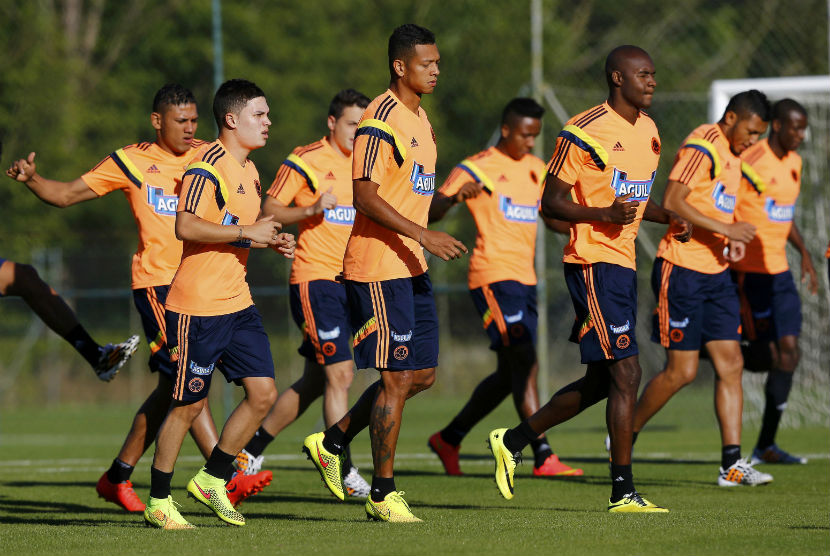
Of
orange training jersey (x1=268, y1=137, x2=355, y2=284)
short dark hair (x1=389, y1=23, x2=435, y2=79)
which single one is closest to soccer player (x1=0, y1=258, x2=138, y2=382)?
orange training jersey (x1=268, y1=137, x2=355, y2=284)

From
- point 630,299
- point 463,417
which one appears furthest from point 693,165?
point 463,417

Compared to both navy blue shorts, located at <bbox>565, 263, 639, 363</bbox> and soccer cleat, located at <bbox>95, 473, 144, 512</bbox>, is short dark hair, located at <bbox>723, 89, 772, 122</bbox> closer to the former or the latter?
navy blue shorts, located at <bbox>565, 263, 639, 363</bbox>

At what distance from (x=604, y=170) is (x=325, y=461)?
239 centimetres

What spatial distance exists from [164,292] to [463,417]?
2.83 meters

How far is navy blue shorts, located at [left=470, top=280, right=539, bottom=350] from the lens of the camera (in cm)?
1062

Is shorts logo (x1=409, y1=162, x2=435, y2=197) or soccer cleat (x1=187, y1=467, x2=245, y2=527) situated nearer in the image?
soccer cleat (x1=187, y1=467, x2=245, y2=527)

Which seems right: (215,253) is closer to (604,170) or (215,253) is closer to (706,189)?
(604,170)

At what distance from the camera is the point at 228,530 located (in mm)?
7266

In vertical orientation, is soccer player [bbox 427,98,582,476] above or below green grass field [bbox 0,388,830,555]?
above

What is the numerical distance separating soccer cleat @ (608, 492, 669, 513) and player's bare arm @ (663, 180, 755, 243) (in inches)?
84.7

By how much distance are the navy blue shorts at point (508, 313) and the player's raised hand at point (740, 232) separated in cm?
211

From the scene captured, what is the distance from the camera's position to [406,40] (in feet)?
24.7

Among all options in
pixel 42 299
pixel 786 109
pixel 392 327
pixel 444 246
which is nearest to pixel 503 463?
pixel 392 327

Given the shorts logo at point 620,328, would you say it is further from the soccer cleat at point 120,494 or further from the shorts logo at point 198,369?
the soccer cleat at point 120,494
